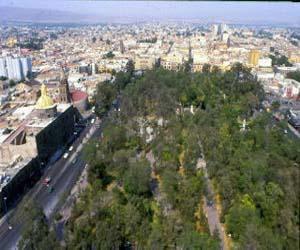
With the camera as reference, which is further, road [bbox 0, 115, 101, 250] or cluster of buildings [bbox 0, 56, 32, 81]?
cluster of buildings [bbox 0, 56, 32, 81]

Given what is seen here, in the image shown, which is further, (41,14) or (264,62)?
(264,62)

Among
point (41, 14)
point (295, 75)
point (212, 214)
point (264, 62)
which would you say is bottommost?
point (264, 62)

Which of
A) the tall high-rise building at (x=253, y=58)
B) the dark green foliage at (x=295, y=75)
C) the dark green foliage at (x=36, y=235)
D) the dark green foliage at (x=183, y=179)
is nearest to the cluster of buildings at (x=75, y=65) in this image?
the tall high-rise building at (x=253, y=58)

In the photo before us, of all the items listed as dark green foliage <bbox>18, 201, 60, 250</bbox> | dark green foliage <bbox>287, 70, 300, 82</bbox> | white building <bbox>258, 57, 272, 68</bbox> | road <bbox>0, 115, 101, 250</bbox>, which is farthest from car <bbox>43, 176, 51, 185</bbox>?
white building <bbox>258, 57, 272, 68</bbox>

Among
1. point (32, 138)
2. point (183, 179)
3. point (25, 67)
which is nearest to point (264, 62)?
point (25, 67)

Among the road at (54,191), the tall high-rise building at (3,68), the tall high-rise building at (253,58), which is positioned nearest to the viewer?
the road at (54,191)

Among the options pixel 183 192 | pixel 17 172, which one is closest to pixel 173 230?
pixel 183 192

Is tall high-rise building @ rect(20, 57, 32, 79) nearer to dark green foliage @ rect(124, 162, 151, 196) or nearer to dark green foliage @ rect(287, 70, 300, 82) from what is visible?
dark green foliage @ rect(287, 70, 300, 82)

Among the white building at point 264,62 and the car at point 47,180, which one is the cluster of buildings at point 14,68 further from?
the car at point 47,180

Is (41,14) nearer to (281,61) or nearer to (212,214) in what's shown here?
(212,214)
